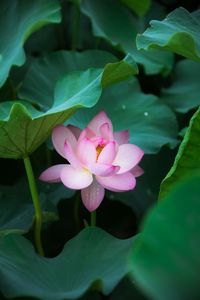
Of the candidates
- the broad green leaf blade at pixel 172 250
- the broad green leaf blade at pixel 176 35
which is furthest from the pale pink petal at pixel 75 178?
the broad green leaf blade at pixel 172 250

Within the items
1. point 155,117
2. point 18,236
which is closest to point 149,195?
point 155,117

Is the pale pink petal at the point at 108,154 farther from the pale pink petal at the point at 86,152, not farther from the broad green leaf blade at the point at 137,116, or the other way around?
the broad green leaf blade at the point at 137,116

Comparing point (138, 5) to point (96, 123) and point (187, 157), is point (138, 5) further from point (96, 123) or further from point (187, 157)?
point (187, 157)

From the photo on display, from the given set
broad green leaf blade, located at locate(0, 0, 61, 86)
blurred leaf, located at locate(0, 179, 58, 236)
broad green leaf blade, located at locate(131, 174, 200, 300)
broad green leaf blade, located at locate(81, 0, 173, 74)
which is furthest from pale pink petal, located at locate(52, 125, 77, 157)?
broad green leaf blade, located at locate(81, 0, 173, 74)

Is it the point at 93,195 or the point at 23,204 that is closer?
the point at 93,195

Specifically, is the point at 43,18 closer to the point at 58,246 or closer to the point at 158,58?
the point at 158,58

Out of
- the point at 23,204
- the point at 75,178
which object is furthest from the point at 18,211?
the point at 75,178

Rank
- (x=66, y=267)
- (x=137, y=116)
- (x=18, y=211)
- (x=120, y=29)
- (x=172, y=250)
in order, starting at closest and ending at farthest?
1. (x=172, y=250)
2. (x=66, y=267)
3. (x=18, y=211)
4. (x=137, y=116)
5. (x=120, y=29)

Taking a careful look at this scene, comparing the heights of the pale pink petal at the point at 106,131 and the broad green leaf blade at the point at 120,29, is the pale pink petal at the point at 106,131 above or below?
above
